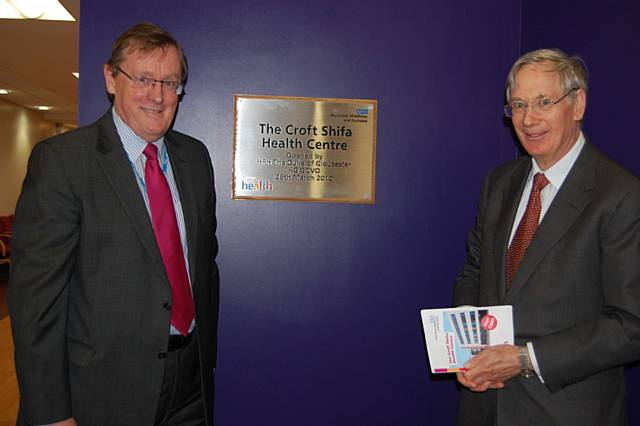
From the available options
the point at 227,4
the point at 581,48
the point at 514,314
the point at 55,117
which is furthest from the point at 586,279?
the point at 55,117

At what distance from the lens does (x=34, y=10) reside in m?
5.85

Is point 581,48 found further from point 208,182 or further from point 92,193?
point 92,193

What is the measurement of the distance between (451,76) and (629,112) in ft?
3.38

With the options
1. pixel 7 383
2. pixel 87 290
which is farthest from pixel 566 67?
pixel 7 383

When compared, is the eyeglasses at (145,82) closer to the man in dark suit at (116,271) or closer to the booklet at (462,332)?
the man in dark suit at (116,271)

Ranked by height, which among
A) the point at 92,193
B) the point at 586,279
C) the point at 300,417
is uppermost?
the point at 92,193

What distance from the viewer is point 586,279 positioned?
1725 millimetres

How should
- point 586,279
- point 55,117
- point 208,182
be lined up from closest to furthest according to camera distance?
point 586,279 < point 208,182 < point 55,117

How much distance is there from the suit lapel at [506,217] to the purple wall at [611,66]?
0.42 meters

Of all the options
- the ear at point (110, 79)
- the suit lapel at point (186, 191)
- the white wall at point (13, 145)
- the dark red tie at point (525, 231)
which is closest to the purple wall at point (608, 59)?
the dark red tie at point (525, 231)

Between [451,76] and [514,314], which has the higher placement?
[451,76]

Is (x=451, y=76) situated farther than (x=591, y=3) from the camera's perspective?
Yes

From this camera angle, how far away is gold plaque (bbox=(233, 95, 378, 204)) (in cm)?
286

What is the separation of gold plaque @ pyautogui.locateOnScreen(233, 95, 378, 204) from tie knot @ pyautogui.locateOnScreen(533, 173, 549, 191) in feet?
3.57
